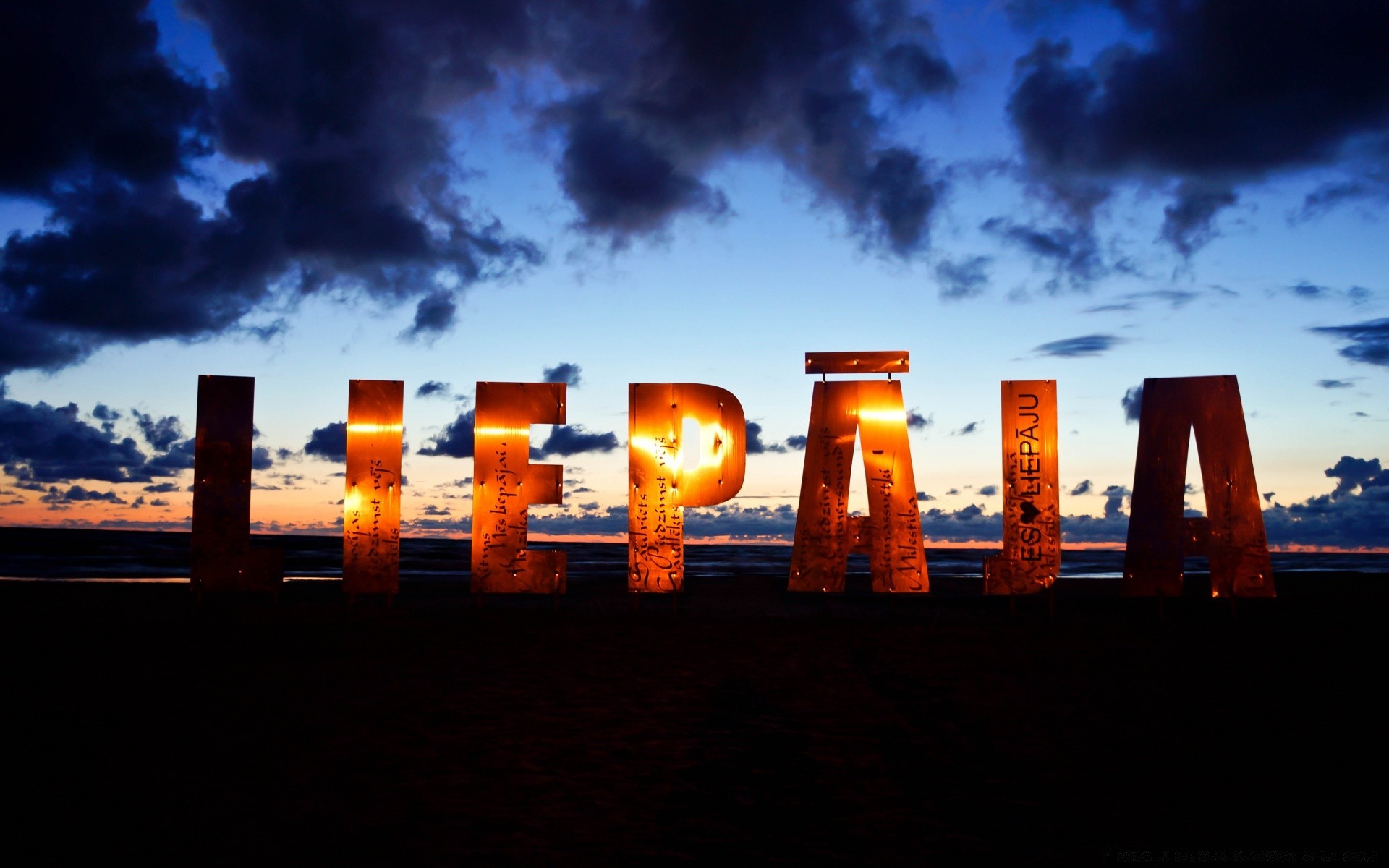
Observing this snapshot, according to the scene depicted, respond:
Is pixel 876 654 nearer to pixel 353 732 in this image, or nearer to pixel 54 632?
pixel 353 732

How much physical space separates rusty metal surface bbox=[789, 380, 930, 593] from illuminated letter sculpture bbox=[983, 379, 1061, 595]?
72.6 inches

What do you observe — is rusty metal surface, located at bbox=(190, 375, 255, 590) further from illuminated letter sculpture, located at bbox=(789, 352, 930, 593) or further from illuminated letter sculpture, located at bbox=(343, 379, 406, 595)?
illuminated letter sculpture, located at bbox=(789, 352, 930, 593)

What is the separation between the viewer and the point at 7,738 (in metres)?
8.56

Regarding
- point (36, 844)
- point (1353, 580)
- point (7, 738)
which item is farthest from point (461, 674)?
point (1353, 580)

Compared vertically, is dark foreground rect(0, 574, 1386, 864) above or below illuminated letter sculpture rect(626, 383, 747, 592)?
below

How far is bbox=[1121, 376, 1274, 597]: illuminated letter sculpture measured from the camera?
57.7ft

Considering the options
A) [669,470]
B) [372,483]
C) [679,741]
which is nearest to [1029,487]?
[669,470]

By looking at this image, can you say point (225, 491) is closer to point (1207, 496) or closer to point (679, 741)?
point (679, 741)

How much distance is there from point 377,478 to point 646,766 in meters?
12.4

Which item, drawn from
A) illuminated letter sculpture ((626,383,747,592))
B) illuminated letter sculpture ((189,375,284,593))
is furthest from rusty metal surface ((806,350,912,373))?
illuminated letter sculpture ((189,375,284,593))

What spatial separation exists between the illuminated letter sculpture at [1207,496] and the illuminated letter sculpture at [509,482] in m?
11.8

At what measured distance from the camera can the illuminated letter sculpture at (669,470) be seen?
730 inches

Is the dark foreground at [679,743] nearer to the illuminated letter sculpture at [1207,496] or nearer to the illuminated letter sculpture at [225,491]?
the illuminated letter sculpture at [1207,496]

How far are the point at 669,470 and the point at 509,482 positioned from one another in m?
3.31
